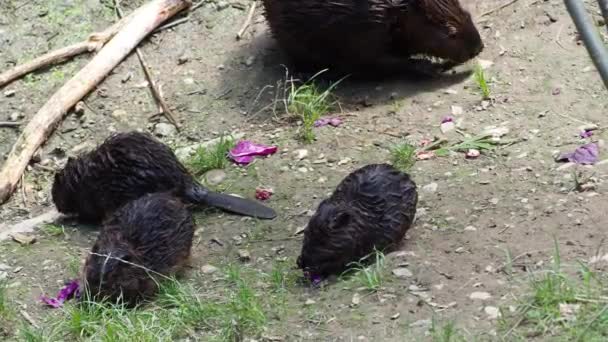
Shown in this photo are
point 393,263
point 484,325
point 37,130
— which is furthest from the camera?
point 37,130

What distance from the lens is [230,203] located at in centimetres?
534

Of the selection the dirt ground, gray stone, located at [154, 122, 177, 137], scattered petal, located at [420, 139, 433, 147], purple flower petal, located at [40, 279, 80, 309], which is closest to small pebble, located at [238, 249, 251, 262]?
the dirt ground

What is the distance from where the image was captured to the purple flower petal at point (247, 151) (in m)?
5.86

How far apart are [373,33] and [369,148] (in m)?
0.86

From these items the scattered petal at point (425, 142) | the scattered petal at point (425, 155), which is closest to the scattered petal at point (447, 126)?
the scattered petal at point (425, 142)

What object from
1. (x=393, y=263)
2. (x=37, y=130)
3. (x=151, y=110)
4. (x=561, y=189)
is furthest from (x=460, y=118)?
(x=37, y=130)

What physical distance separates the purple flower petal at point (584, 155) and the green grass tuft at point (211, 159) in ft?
6.40

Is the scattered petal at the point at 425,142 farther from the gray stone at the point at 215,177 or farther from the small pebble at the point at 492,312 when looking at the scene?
the small pebble at the point at 492,312

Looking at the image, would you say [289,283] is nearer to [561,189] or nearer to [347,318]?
[347,318]

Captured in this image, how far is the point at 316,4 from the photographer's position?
6.20m

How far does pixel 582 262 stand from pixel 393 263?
0.86 m

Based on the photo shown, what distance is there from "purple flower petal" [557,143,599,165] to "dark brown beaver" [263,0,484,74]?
4.58ft

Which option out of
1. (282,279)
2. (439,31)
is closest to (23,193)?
(282,279)

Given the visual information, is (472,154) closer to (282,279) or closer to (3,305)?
(282,279)
